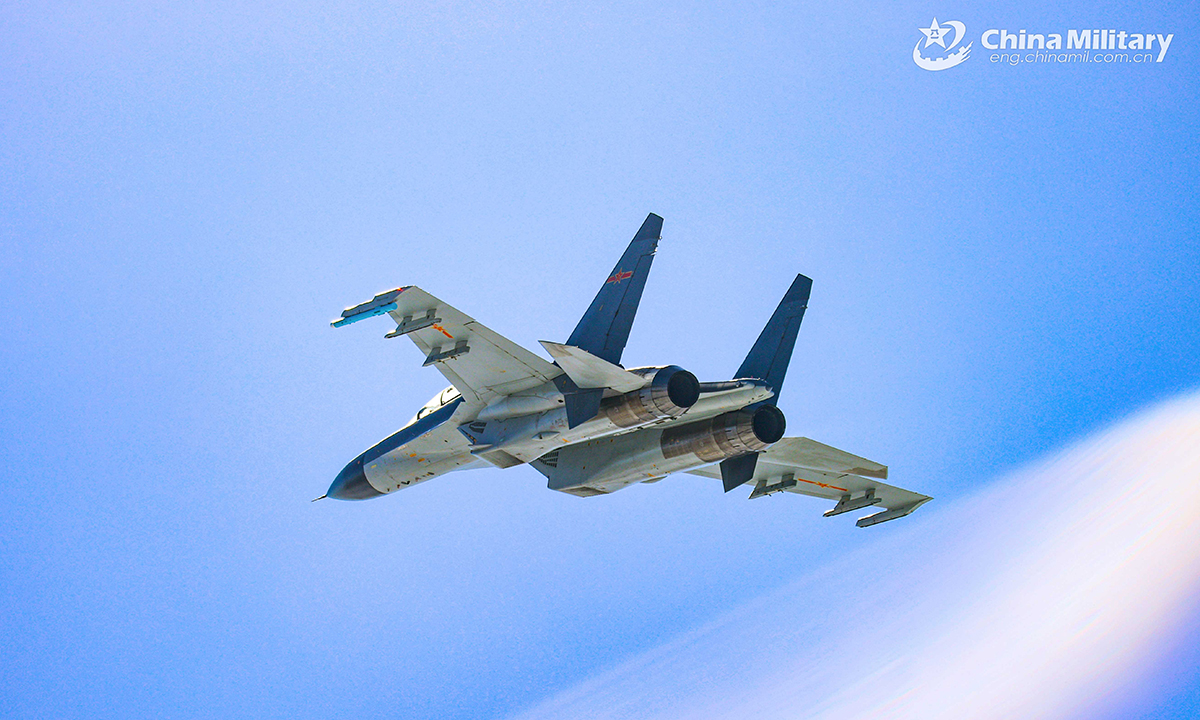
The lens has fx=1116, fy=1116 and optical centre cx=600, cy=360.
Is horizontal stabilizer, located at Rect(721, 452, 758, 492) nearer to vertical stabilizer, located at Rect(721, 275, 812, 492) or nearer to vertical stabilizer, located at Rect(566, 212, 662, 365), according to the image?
vertical stabilizer, located at Rect(721, 275, 812, 492)

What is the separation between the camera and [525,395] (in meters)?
23.5

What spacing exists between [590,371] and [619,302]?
233 centimetres

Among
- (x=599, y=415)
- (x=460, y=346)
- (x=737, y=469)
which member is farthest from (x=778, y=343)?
(x=460, y=346)

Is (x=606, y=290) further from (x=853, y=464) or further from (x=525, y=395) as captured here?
(x=853, y=464)

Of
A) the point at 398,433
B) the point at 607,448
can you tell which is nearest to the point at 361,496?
the point at 398,433

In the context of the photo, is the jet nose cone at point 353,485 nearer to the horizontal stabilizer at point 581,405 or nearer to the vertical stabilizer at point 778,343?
the horizontal stabilizer at point 581,405

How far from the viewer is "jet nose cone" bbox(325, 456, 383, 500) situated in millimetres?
27781

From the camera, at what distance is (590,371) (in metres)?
21.6

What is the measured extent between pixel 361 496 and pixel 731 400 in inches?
427

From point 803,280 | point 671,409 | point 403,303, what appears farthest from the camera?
point 803,280

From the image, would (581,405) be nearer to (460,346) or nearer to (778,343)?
(460,346)

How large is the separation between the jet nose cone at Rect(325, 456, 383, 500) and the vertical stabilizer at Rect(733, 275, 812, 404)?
32.3ft

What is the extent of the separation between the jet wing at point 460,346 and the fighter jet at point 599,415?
0.08ft

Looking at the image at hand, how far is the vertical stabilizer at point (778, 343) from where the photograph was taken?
2411 centimetres
